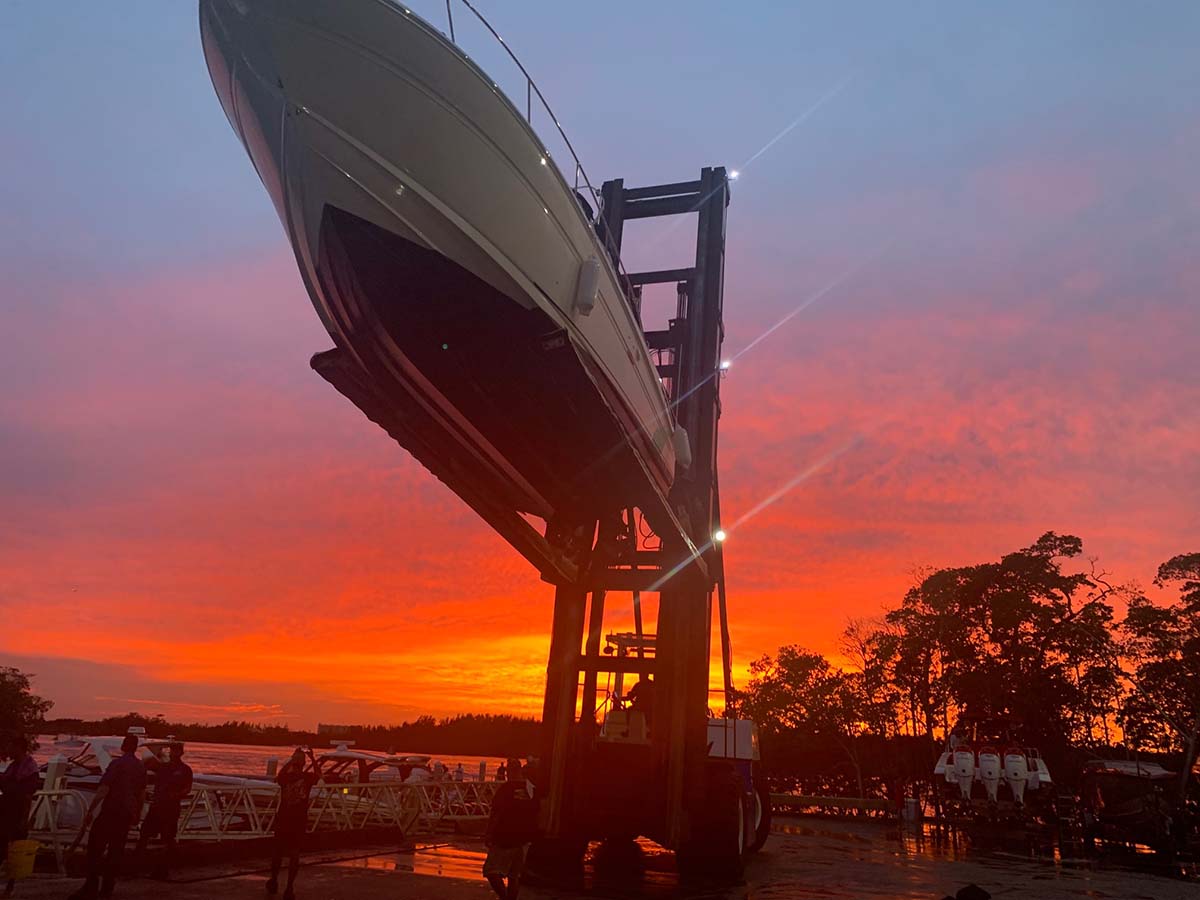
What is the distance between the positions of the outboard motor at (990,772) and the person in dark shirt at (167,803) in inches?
908

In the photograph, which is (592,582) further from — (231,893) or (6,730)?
(6,730)

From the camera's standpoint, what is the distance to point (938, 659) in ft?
121

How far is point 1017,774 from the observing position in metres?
23.9

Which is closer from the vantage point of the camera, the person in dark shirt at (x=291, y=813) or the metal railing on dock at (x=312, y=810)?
Result: the person in dark shirt at (x=291, y=813)

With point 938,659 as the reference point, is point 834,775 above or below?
below

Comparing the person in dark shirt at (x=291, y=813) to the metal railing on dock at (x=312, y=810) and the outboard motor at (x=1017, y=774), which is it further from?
the outboard motor at (x=1017, y=774)

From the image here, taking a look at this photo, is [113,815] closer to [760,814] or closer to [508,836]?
[508,836]

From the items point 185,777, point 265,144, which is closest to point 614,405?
point 265,144

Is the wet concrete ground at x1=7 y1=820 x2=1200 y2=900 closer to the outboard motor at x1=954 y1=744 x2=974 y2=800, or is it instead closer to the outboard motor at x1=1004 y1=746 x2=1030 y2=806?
the outboard motor at x1=1004 y1=746 x2=1030 y2=806

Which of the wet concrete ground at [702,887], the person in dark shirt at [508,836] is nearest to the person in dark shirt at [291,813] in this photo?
the wet concrete ground at [702,887]

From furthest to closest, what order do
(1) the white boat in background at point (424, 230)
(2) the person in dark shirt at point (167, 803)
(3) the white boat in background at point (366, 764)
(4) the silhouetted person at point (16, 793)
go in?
(3) the white boat in background at point (366, 764) → (2) the person in dark shirt at point (167, 803) → (4) the silhouetted person at point (16, 793) → (1) the white boat in background at point (424, 230)

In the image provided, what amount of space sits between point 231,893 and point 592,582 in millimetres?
5644

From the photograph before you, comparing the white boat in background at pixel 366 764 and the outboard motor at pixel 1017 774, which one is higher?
the outboard motor at pixel 1017 774

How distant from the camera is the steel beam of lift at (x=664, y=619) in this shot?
10.3 m
